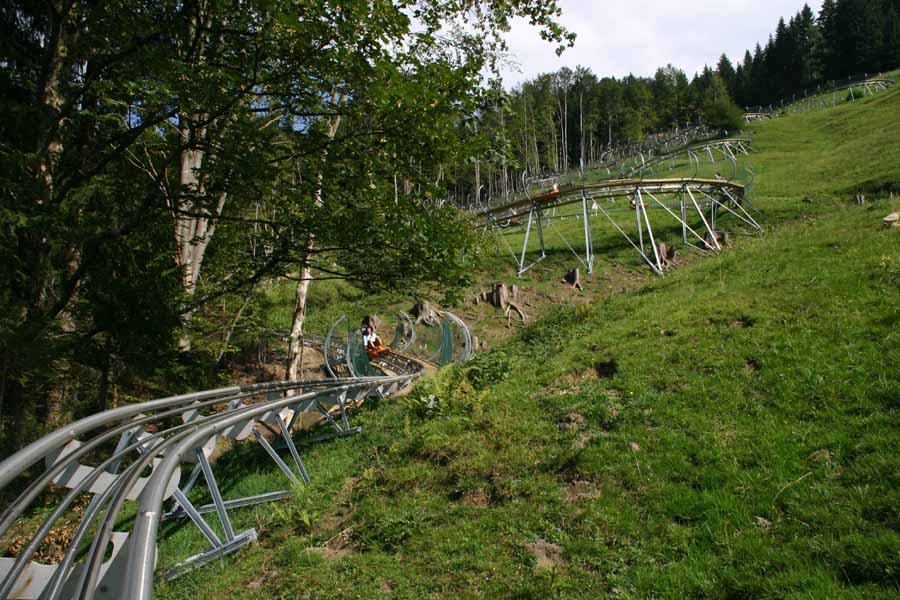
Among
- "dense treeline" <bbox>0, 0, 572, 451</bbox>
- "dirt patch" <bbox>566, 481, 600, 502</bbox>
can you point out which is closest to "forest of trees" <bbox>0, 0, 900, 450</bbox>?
"dense treeline" <bbox>0, 0, 572, 451</bbox>

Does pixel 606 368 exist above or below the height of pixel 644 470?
above

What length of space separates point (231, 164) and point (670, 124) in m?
95.2

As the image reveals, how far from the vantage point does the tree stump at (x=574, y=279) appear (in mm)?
20188

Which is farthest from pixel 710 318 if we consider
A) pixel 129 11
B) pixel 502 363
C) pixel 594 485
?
pixel 129 11

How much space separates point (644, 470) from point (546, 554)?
1.44 metres

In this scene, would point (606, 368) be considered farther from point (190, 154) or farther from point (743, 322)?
point (190, 154)

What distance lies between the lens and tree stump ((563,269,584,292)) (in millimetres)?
20188

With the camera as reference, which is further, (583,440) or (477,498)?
(583,440)

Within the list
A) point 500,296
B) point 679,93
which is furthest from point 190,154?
point 679,93

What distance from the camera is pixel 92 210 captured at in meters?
7.94

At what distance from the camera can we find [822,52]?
87.1m

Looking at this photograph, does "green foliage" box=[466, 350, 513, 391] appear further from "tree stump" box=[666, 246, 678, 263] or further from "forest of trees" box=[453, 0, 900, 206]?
"forest of trees" box=[453, 0, 900, 206]

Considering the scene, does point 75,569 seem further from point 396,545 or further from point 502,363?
point 502,363

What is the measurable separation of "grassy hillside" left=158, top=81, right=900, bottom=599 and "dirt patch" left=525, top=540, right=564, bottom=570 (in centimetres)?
2
